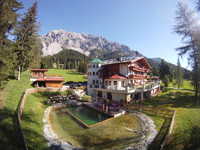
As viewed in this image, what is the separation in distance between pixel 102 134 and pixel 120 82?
572 inches

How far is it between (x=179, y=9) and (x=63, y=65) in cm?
9138

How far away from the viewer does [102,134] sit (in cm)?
1127

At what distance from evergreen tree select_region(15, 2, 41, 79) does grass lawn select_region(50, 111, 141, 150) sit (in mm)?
17082

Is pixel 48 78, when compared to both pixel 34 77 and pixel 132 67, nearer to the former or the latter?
pixel 34 77

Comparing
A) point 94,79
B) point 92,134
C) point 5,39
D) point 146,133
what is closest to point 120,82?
point 94,79

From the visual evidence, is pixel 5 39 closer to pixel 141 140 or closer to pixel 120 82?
pixel 141 140

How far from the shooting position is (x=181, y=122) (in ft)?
40.6

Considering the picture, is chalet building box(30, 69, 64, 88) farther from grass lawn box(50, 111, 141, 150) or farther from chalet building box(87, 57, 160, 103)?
grass lawn box(50, 111, 141, 150)

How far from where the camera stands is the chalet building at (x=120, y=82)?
22875 mm

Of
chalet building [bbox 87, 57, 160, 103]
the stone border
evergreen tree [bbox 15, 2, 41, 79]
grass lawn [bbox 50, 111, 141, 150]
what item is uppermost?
evergreen tree [bbox 15, 2, 41, 79]

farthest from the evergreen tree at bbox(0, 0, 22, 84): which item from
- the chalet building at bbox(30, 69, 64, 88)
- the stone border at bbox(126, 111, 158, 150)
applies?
the stone border at bbox(126, 111, 158, 150)

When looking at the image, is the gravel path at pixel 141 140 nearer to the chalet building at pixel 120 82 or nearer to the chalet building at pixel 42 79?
the chalet building at pixel 120 82

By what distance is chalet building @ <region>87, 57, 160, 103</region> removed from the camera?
2288 cm

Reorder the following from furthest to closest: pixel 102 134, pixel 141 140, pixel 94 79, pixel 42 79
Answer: pixel 94 79 → pixel 42 79 → pixel 102 134 → pixel 141 140
